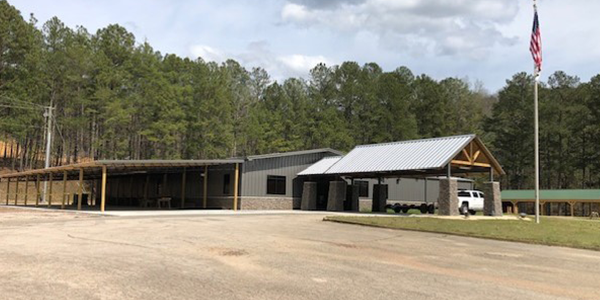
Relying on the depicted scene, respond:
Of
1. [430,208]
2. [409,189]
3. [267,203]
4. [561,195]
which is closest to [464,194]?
[430,208]

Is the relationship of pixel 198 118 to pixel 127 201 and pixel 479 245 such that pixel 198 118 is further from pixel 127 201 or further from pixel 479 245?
pixel 479 245

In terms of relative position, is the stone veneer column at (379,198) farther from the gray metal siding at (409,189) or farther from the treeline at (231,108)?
the treeline at (231,108)

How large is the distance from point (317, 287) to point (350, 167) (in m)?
24.6

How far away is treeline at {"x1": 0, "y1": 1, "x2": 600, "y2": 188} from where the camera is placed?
150 feet

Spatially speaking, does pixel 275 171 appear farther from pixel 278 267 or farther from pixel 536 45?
pixel 278 267

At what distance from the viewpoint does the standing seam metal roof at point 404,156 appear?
86.8ft

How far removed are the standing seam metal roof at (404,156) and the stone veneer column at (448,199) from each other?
1134 millimetres

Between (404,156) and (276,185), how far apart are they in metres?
9.46

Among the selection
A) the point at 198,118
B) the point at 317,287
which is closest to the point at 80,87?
the point at 198,118

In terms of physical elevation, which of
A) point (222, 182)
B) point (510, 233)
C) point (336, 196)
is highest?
point (222, 182)

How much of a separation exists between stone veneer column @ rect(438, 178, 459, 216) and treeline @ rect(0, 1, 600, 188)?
2949 centimetres

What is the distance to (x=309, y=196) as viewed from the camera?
34.0 m

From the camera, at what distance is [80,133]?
53.4 metres

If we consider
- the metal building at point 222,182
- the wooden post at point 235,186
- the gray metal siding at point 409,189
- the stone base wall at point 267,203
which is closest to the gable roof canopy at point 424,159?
the metal building at point 222,182
